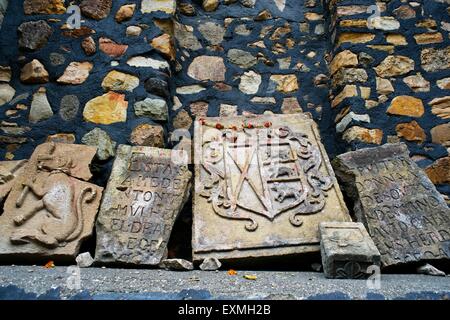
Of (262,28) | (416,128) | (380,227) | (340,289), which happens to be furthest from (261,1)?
(340,289)

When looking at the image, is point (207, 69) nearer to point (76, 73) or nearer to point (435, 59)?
point (76, 73)

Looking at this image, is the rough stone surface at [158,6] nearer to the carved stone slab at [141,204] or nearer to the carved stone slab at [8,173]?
the carved stone slab at [141,204]

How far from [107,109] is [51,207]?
897mm

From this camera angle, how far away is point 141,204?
204 centimetres

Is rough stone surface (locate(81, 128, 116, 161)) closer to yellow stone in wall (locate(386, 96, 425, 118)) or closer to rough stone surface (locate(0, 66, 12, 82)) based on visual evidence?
rough stone surface (locate(0, 66, 12, 82))

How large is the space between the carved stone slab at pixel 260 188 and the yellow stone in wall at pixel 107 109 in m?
0.54

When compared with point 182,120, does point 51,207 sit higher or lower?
lower

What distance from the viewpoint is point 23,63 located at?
9.00 ft

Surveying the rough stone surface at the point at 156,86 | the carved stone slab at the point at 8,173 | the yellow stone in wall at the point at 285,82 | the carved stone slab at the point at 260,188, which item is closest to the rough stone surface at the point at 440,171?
the carved stone slab at the point at 260,188

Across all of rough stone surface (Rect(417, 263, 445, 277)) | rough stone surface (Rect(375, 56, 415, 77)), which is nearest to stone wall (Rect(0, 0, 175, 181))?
rough stone surface (Rect(375, 56, 415, 77))

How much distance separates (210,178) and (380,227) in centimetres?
94

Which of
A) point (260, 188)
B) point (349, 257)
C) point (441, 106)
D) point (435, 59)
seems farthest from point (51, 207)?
point (435, 59)

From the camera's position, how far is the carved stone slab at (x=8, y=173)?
2100 millimetres

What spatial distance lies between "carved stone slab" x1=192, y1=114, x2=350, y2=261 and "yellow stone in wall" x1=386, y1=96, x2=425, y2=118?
672mm
